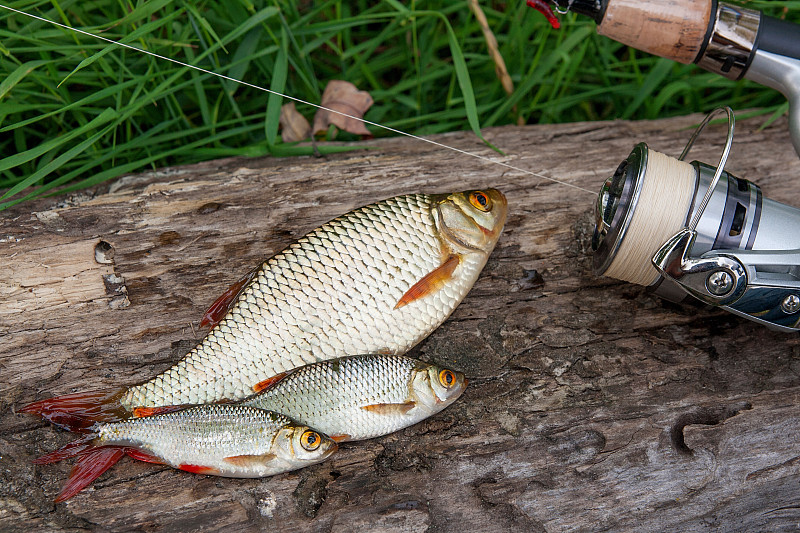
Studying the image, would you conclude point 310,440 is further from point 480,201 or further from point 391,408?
point 480,201

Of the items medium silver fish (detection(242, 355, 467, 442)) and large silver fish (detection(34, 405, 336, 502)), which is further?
medium silver fish (detection(242, 355, 467, 442))

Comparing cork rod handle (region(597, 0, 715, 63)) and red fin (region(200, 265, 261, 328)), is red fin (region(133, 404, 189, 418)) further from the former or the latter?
cork rod handle (region(597, 0, 715, 63))

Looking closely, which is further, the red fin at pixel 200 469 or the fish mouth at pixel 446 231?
the fish mouth at pixel 446 231

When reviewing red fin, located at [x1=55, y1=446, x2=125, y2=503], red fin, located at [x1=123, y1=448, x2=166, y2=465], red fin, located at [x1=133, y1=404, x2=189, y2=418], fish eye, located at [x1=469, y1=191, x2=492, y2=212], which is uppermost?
fish eye, located at [x1=469, y1=191, x2=492, y2=212]

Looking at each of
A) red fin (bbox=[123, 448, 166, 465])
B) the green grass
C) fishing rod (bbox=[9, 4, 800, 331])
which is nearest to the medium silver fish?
red fin (bbox=[123, 448, 166, 465])

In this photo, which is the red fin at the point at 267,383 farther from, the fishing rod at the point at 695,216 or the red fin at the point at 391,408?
the fishing rod at the point at 695,216

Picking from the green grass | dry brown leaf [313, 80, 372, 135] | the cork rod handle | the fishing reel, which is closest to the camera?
the fishing reel

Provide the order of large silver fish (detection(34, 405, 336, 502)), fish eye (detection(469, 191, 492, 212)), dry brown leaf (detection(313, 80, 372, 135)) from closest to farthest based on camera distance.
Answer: large silver fish (detection(34, 405, 336, 502))
fish eye (detection(469, 191, 492, 212))
dry brown leaf (detection(313, 80, 372, 135))

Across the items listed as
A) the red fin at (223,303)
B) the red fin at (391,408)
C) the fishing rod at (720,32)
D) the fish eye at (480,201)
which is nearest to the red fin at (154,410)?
the red fin at (223,303)

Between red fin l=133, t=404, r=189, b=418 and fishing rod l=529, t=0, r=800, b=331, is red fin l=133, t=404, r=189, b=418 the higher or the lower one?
the lower one
